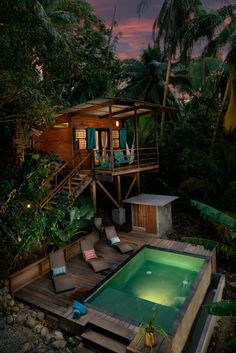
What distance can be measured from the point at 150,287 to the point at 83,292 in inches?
88.5

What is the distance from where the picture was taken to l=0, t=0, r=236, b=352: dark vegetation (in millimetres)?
7734

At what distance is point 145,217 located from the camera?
11797 mm

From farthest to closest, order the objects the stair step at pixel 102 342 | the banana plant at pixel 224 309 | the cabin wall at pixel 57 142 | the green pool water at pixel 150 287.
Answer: the cabin wall at pixel 57 142 → the green pool water at pixel 150 287 → the stair step at pixel 102 342 → the banana plant at pixel 224 309

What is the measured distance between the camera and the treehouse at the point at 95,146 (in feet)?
37.9

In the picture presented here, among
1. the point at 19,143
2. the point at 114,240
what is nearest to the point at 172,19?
the point at 19,143

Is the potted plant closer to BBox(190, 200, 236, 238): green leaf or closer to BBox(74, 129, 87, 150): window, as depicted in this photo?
BBox(190, 200, 236, 238): green leaf

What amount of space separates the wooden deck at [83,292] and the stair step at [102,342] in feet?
0.23

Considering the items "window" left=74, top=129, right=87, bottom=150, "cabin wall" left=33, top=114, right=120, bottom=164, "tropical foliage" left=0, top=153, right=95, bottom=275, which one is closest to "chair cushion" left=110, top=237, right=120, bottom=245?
"tropical foliage" left=0, top=153, right=95, bottom=275

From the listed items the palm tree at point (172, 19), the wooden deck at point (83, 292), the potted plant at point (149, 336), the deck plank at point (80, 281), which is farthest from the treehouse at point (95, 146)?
the potted plant at point (149, 336)

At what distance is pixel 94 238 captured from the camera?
35.7 ft

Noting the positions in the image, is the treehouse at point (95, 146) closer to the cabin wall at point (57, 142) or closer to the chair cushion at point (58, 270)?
the cabin wall at point (57, 142)

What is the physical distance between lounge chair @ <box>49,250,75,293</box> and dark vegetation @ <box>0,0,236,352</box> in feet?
2.58

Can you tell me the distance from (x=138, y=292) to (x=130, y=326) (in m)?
2.00

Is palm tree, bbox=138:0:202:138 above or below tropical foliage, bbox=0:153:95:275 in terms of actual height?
above
